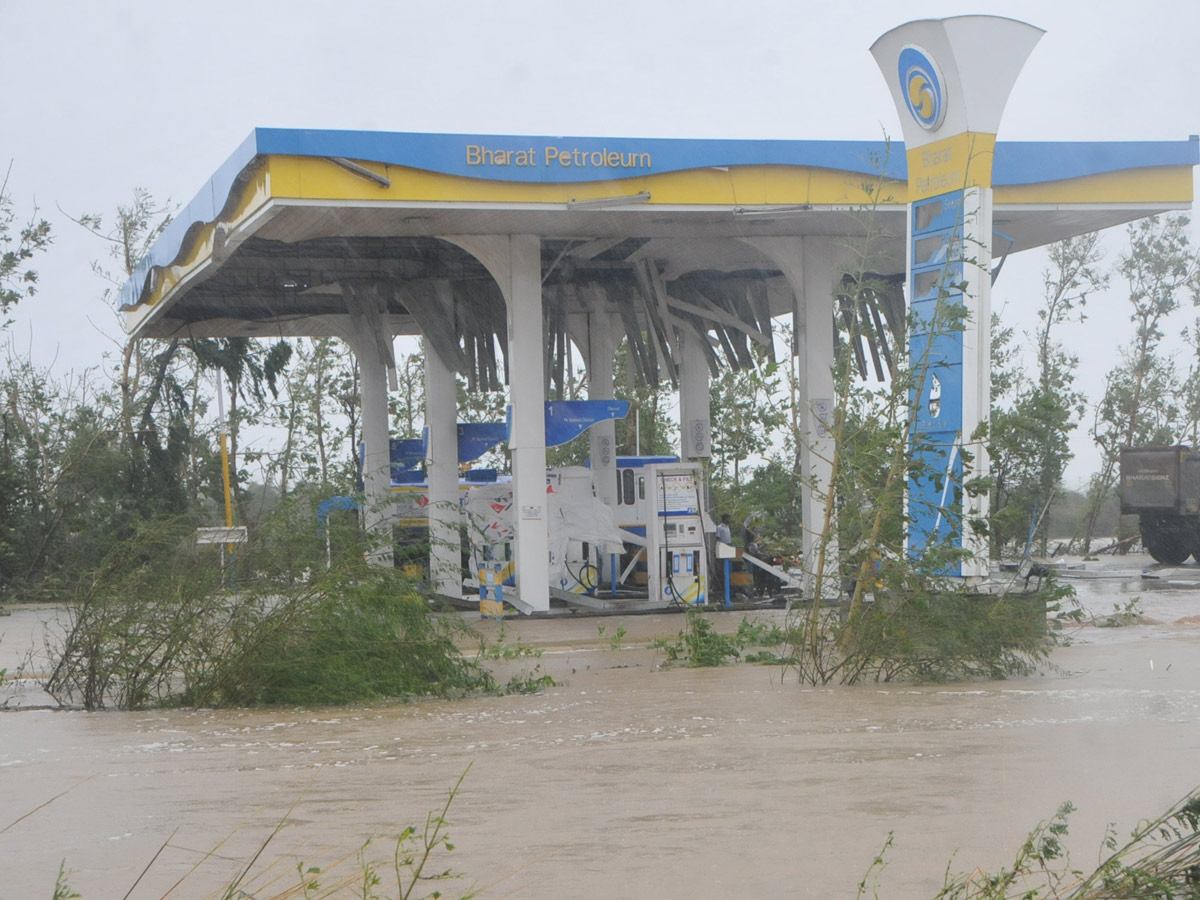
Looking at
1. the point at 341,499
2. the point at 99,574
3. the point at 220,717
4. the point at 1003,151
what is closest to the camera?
the point at 220,717

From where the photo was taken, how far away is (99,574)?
428 inches

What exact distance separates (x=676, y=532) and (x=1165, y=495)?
42.5 ft

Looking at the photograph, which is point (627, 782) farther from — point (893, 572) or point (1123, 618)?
point (1123, 618)

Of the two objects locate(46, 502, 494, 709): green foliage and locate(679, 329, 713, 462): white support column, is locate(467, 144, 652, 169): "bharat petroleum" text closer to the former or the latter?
locate(679, 329, 713, 462): white support column

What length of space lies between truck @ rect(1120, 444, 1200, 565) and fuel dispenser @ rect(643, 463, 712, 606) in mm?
12283

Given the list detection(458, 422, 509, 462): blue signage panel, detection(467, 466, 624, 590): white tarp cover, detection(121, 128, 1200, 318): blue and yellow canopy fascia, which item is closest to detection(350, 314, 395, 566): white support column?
detection(458, 422, 509, 462): blue signage panel

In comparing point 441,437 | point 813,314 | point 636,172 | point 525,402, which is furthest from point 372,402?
point 636,172

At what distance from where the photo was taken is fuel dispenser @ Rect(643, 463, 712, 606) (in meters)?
21.0

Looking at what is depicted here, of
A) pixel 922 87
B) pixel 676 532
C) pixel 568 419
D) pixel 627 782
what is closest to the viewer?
pixel 627 782

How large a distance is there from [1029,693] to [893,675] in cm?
127

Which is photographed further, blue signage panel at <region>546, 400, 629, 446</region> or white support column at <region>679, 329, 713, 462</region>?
white support column at <region>679, 329, 713, 462</region>

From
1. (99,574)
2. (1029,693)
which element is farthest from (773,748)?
(99,574)

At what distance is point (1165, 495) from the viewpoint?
2862 cm

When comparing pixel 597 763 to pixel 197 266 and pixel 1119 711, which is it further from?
pixel 197 266
